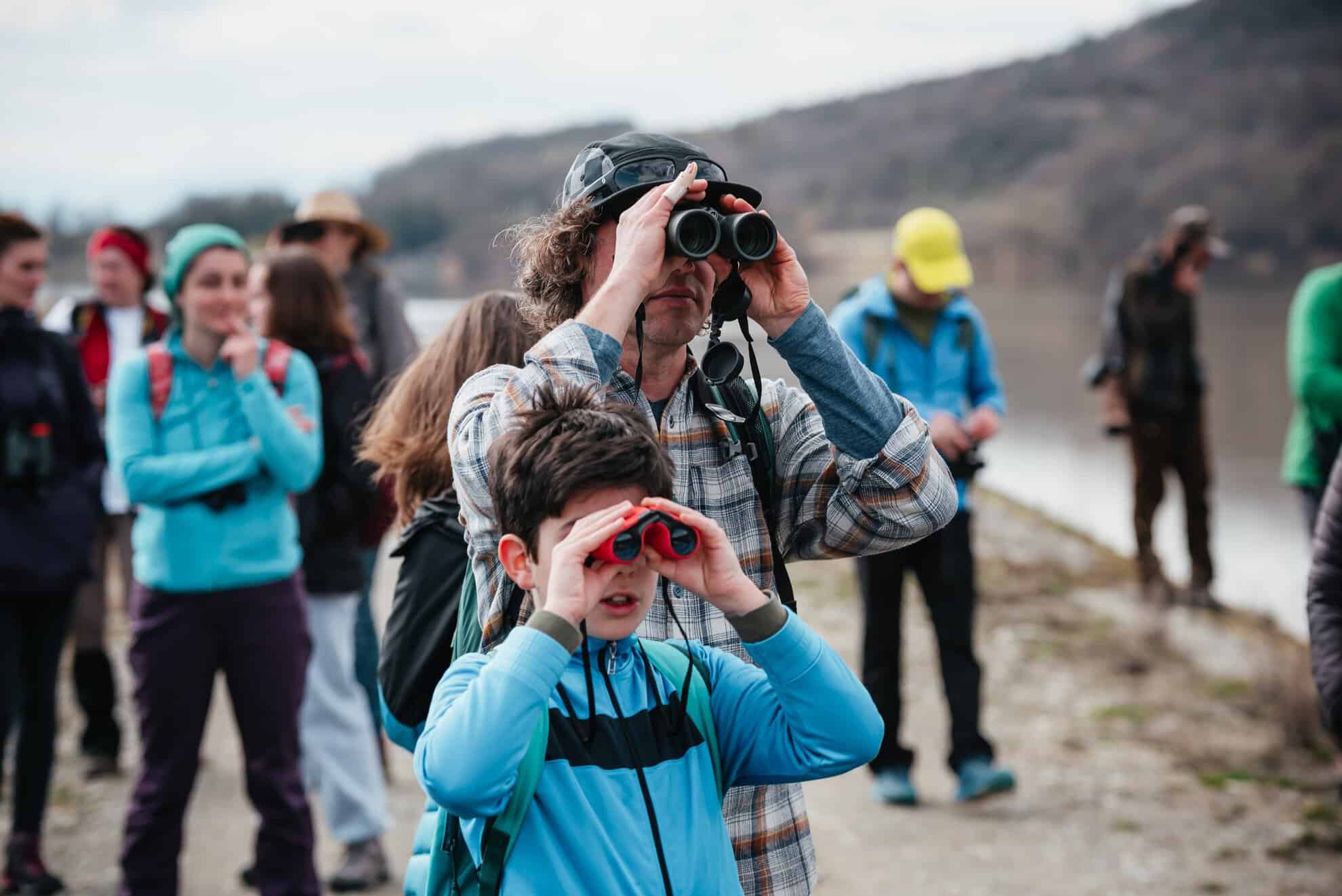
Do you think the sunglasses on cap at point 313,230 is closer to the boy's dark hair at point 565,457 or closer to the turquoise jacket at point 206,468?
the turquoise jacket at point 206,468

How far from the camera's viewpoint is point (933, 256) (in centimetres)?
448

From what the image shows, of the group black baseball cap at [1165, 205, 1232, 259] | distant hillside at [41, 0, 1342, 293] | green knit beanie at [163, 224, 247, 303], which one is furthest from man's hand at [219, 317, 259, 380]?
distant hillside at [41, 0, 1342, 293]

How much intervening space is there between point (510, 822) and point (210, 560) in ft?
6.74

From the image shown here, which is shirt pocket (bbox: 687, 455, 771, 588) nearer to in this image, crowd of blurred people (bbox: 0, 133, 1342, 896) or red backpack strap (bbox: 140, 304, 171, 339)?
crowd of blurred people (bbox: 0, 133, 1342, 896)

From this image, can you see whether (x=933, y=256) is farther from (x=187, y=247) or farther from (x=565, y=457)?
(x=565, y=457)

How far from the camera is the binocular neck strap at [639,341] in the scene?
74.8 inches

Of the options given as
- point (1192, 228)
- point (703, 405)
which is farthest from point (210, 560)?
point (1192, 228)

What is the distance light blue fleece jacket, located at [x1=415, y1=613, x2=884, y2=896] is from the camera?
1.51 metres

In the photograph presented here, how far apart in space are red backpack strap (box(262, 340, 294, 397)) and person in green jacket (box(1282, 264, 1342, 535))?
10.9 ft

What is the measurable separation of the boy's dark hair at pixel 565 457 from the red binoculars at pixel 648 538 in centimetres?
13

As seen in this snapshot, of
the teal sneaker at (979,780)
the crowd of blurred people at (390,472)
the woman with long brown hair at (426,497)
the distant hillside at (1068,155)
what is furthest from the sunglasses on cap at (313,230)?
the distant hillside at (1068,155)

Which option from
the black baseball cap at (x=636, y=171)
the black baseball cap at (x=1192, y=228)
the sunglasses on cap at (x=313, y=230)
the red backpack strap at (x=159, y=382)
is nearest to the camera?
the black baseball cap at (x=636, y=171)

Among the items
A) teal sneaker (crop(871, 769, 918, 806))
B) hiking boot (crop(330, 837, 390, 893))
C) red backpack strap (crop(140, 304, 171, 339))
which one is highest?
red backpack strap (crop(140, 304, 171, 339))

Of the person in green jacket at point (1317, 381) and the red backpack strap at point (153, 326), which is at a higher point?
the red backpack strap at point (153, 326)
